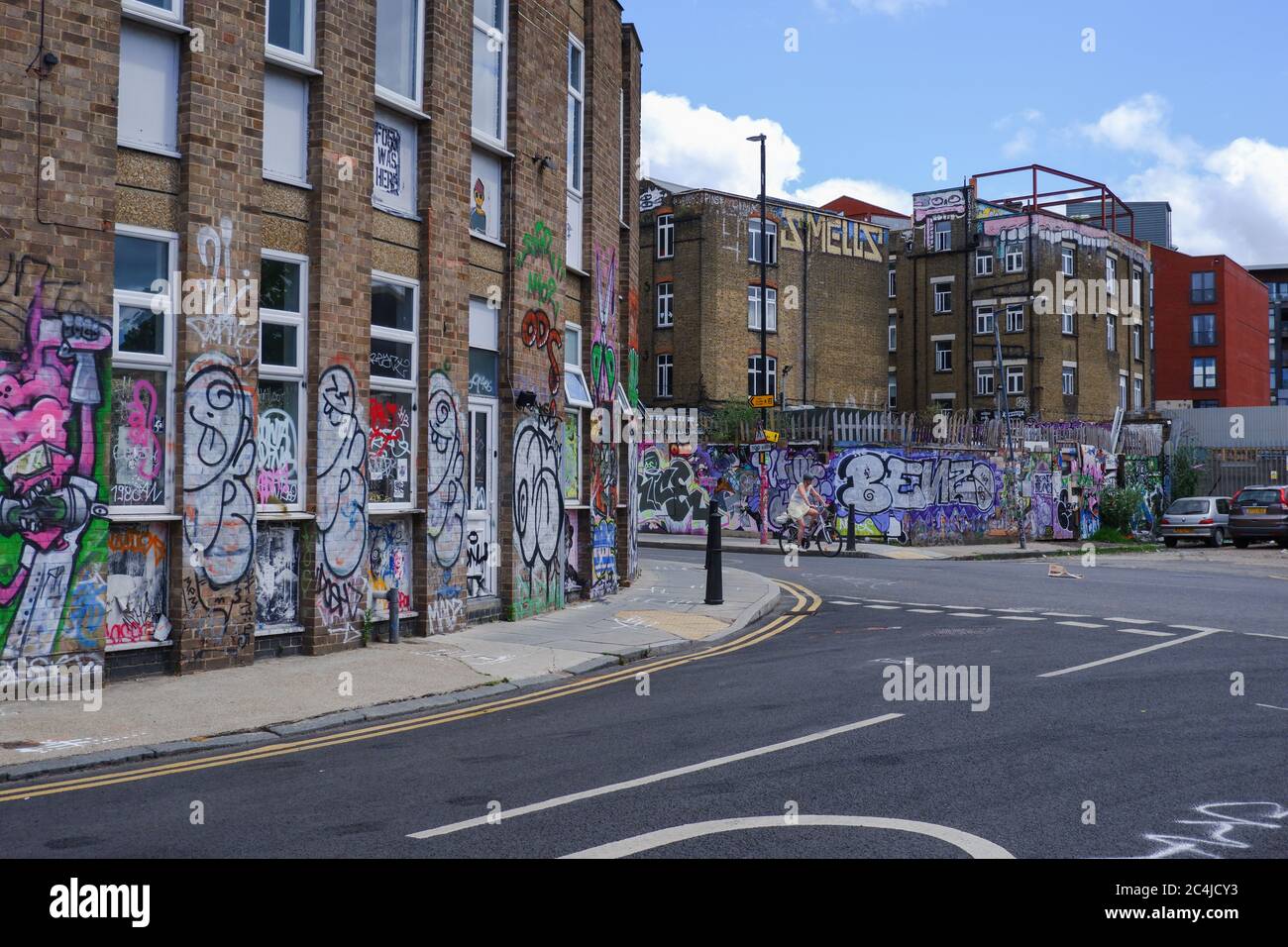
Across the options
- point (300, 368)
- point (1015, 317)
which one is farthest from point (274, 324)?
point (1015, 317)

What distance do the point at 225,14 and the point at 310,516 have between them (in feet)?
15.3

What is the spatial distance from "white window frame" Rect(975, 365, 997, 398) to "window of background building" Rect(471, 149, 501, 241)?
4174 cm

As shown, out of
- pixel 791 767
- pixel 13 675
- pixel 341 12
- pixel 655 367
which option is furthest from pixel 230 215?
pixel 655 367

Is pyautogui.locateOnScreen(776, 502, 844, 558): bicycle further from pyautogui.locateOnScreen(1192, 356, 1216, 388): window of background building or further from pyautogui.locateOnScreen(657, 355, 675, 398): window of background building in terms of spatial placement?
pyautogui.locateOnScreen(1192, 356, 1216, 388): window of background building

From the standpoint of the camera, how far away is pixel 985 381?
53031 millimetres

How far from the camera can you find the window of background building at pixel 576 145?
16.6 m

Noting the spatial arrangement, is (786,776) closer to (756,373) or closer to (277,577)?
(277,577)

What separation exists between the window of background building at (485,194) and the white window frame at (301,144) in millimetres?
2397

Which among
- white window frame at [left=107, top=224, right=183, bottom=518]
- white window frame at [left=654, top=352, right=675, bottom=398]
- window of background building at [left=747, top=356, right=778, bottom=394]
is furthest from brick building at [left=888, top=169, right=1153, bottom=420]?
white window frame at [left=107, top=224, right=183, bottom=518]

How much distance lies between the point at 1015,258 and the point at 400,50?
4410 cm

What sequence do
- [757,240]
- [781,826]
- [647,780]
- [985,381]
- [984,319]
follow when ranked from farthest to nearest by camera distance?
[984,319] < [985,381] < [757,240] < [647,780] < [781,826]

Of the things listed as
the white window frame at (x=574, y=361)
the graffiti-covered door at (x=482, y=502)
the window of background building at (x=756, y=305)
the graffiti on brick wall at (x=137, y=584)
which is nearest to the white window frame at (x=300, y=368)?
the graffiti on brick wall at (x=137, y=584)

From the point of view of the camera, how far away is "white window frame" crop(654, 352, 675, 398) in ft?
153
